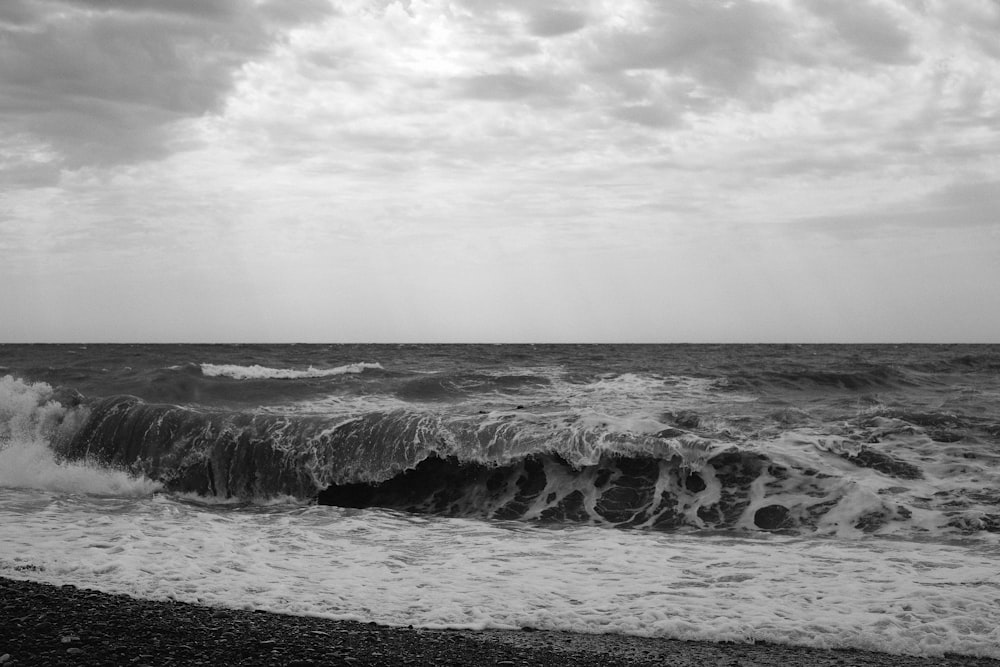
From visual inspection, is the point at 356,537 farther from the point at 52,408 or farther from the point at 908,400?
the point at 908,400

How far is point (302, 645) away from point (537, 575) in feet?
7.25

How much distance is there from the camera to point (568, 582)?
19.6ft

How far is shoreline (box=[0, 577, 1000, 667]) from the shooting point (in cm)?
424

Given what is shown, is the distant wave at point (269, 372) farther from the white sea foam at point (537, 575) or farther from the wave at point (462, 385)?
the white sea foam at point (537, 575)

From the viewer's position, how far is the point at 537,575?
6.16m

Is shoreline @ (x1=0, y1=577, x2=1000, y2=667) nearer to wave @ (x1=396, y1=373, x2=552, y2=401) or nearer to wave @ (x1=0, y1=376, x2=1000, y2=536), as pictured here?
wave @ (x1=0, y1=376, x2=1000, y2=536)

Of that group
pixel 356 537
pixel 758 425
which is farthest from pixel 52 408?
pixel 758 425

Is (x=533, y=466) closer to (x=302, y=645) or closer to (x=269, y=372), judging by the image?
(x=302, y=645)

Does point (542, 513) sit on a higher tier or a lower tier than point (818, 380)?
lower

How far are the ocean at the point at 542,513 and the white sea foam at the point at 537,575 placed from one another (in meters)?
0.03

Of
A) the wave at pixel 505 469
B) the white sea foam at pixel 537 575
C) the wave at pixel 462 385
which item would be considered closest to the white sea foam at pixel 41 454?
the wave at pixel 505 469

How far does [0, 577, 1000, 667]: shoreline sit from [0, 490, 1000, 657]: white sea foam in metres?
0.17

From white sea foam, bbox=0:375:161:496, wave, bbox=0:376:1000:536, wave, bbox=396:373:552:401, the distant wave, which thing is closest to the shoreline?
wave, bbox=0:376:1000:536

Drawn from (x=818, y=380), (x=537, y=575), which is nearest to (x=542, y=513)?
(x=537, y=575)
